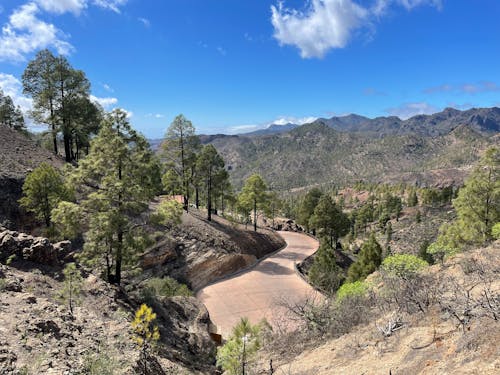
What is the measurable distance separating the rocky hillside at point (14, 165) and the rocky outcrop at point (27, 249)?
6652mm

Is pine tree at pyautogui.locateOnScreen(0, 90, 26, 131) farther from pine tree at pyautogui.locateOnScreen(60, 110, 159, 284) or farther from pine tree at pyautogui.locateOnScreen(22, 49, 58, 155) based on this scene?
pine tree at pyautogui.locateOnScreen(60, 110, 159, 284)

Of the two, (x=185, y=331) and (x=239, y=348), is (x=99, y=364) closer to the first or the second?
(x=239, y=348)

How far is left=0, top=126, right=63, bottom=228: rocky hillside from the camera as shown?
64.3 ft

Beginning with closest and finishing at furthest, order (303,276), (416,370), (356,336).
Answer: (416,370) < (356,336) < (303,276)

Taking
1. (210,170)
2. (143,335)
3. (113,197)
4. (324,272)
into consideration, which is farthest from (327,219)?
(143,335)

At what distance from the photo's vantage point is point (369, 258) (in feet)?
82.8

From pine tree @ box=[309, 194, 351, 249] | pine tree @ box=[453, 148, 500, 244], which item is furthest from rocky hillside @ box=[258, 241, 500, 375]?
pine tree @ box=[309, 194, 351, 249]

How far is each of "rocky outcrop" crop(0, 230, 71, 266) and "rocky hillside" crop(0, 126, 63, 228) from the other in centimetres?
665

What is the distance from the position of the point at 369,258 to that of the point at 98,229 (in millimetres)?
19739

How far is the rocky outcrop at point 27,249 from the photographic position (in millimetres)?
11570

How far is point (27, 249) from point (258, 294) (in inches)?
523

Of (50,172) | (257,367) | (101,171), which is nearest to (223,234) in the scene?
(50,172)

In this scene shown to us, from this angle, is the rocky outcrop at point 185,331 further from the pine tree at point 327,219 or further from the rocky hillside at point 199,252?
the pine tree at point 327,219

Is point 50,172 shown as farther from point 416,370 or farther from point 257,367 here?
point 416,370
